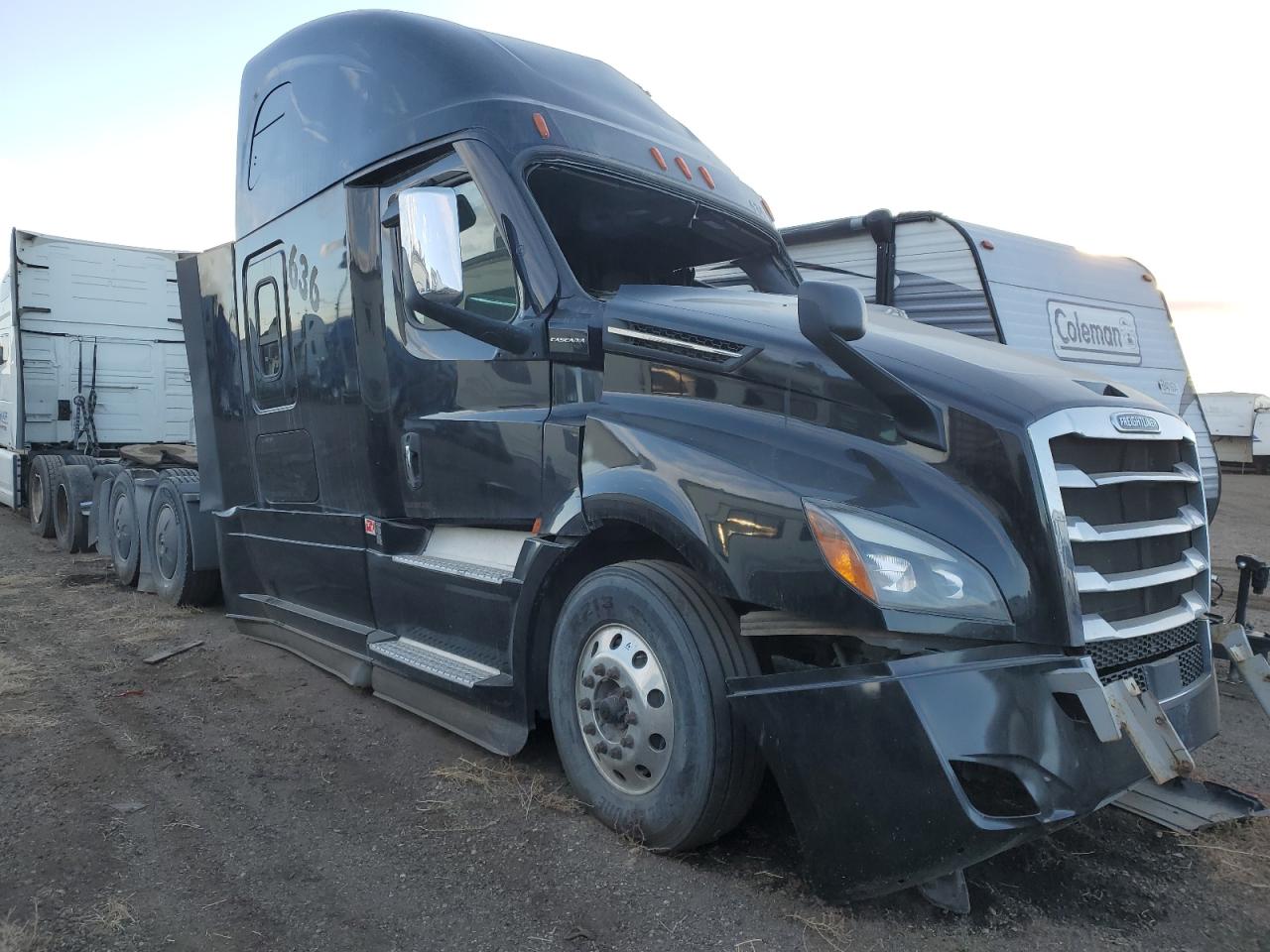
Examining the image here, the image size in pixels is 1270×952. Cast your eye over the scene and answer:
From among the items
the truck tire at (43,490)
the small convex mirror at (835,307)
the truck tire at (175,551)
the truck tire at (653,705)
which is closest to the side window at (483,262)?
the truck tire at (653,705)

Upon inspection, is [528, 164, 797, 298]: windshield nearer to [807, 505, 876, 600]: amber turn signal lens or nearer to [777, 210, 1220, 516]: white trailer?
[807, 505, 876, 600]: amber turn signal lens

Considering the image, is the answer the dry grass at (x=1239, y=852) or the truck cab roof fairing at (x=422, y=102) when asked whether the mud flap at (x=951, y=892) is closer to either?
the dry grass at (x=1239, y=852)

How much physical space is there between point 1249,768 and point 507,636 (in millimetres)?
3274

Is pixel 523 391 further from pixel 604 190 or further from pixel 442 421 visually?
pixel 604 190

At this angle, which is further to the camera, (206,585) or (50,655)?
(206,585)

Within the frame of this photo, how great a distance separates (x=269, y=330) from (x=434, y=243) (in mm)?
2433

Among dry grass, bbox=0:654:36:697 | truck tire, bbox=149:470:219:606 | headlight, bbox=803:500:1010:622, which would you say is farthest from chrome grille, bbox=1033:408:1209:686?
truck tire, bbox=149:470:219:606

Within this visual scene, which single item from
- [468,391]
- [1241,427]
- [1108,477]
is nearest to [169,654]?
[468,391]

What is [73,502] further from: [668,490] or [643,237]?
[668,490]

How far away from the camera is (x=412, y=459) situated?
4.39 m

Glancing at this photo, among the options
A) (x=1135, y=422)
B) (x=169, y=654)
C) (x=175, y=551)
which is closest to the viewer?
(x=1135, y=422)

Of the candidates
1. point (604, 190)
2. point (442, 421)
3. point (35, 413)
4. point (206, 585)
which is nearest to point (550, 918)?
point (442, 421)

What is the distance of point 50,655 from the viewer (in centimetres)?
616

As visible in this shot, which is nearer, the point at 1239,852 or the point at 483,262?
the point at 1239,852
